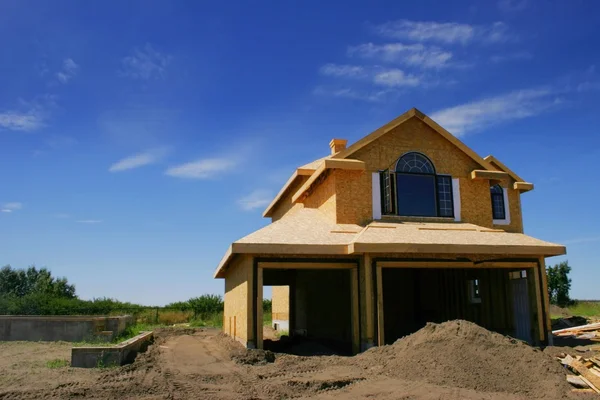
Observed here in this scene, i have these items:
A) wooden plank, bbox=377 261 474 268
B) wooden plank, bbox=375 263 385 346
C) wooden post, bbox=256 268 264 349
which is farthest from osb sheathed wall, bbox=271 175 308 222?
wooden post, bbox=256 268 264 349

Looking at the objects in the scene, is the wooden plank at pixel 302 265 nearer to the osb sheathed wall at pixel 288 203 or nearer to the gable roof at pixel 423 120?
the gable roof at pixel 423 120

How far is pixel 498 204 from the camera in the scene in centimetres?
2464

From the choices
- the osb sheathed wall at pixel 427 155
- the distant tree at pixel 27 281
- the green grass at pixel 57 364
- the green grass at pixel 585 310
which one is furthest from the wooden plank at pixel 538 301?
the distant tree at pixel 27 281

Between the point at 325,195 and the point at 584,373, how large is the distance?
400 inches

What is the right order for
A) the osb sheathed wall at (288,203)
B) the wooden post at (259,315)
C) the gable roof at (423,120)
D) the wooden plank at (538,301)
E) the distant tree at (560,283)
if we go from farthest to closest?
the distant tree at (560,283)
the osb sheathed wall at (288,203)
the gable roof at (423,120)
the wooden plank at (538,301)
the wooden post at (259,315)

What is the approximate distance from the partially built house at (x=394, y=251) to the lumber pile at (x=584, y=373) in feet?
15.0

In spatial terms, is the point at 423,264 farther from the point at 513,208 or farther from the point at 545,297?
the point at 513,208

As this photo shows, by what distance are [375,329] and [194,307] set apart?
27.5m

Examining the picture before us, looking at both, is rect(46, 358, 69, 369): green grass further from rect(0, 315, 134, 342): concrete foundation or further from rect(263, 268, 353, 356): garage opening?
rect(0, 315, 134, 342): concrete foundation

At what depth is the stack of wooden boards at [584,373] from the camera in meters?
9.94

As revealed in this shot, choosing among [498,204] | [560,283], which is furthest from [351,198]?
[560,283]

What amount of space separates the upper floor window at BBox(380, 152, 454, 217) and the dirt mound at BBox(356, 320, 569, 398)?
21.1 ft

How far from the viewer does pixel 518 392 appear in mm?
9852

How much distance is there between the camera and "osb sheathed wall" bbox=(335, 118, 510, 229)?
57.7ft
